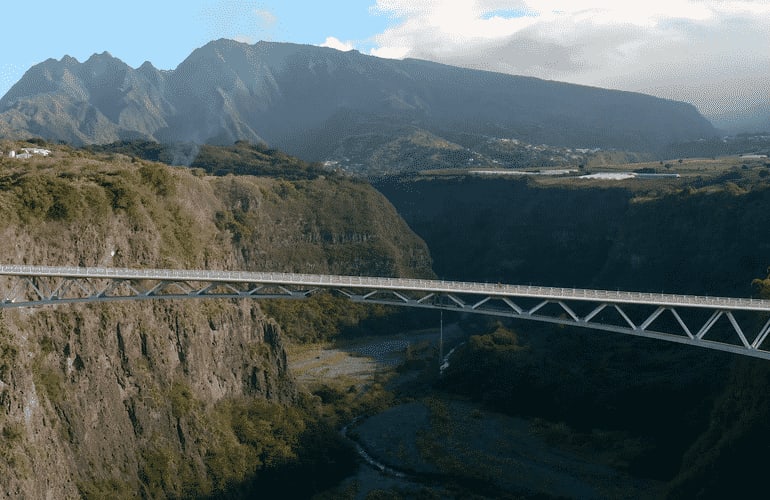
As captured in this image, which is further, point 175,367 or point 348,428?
point 348,428

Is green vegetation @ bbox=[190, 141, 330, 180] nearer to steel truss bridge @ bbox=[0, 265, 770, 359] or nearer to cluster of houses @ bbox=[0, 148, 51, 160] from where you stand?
cluster of houses @ bbox=[0, 148, 51, 160]

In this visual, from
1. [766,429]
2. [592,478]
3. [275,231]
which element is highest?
[275,231]

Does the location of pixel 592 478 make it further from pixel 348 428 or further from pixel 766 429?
pixel 348 428

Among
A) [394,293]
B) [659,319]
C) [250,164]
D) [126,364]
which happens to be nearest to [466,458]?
[394,293]

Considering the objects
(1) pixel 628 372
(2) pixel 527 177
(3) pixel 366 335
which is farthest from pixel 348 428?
(2) pixel 527 177

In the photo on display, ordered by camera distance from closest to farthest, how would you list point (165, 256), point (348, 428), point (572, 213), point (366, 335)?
point (165, 256) → point (348, 428) → point (366, 335) → point (572, 213)

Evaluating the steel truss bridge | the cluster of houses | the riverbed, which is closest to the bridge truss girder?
the steel truss bridge

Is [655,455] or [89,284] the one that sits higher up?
[89,284]

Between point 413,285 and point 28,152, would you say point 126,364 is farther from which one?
point 28,152

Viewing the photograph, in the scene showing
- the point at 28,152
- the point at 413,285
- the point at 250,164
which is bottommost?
the point at 413,285
